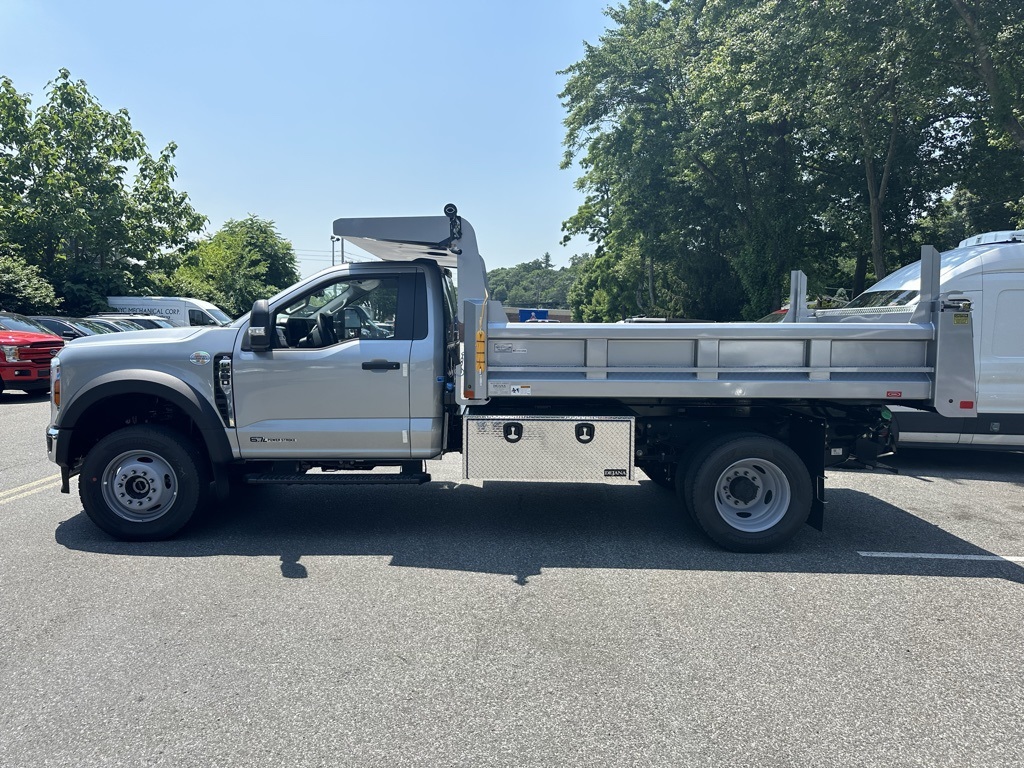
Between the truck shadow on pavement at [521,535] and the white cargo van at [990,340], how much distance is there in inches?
73.4

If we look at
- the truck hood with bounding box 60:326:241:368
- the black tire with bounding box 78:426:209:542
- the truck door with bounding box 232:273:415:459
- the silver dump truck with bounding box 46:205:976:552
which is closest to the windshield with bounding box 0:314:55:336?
the truck hood with bounding box 60:326:241:368

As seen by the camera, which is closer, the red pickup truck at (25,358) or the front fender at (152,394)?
the front fender at (152,394)

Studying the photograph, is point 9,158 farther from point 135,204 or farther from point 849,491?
point 849,491

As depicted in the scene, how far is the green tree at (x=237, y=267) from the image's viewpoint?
4238 cm

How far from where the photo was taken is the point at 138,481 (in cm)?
608

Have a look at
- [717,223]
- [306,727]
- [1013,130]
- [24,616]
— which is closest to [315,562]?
[24,616]

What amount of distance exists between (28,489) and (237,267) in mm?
46992

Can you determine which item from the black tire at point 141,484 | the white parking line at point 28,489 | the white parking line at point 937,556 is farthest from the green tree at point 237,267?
the white parking line at point 937,556

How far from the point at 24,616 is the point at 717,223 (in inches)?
1168

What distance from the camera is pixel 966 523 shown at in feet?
22.3

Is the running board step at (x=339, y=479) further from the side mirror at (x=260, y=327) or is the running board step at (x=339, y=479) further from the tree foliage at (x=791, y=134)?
the tree foliage at (x=791, y=134)

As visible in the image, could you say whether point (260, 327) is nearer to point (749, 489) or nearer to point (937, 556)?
point (749, 489)

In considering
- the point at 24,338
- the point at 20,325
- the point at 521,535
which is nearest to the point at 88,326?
the point at 20,325

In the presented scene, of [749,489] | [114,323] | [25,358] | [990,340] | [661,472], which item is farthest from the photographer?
[114,323]
